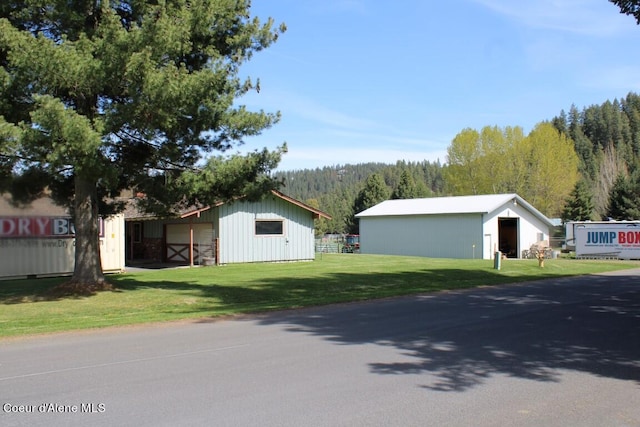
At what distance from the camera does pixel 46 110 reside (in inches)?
495

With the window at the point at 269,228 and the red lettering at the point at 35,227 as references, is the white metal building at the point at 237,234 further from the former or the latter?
the red lettering at the point at 35,227

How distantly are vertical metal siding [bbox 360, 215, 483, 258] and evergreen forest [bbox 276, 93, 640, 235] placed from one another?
876 cm

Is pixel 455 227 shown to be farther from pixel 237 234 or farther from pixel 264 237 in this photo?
pixel 237 234

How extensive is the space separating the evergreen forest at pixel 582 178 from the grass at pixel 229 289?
386 cm

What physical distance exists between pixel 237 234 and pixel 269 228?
2215mm

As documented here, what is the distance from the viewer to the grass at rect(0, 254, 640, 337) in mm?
13945

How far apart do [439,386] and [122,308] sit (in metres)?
10.7

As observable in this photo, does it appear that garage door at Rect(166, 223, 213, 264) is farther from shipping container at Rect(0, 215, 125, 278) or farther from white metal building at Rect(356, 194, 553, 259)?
white metal building at Rect(356, 194, 553, 259)

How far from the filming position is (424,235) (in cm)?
4266

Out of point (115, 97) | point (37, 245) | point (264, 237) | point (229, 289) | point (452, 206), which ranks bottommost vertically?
point (229, 289)

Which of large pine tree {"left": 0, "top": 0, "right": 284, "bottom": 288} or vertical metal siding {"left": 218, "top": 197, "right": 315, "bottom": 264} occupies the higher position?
large pine tree {"left": 0, "top": 0, "right": 284, "bottom": 288}

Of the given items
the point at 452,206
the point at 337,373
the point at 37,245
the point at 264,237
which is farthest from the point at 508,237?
the point at 337,373

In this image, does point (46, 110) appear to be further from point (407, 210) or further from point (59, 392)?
point (407, 210)

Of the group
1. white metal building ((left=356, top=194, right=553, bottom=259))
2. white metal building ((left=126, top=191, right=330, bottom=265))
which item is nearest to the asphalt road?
white metal building ((left=126, top=191, right=330, bottom=265))
